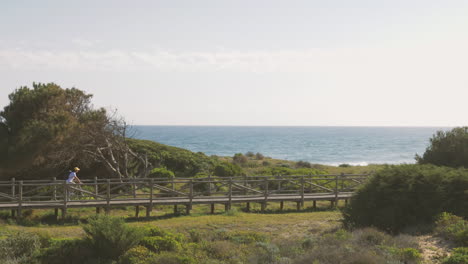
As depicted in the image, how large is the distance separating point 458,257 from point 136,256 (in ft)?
26.3

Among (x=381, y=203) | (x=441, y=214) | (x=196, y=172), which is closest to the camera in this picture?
(x=441, y=214)

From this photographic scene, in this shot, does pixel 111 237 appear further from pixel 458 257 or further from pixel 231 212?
pixel 458 257

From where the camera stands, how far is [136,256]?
12.4 metres

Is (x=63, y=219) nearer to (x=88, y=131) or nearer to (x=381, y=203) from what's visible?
(x=88, y=131)

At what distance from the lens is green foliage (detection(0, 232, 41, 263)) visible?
12422 millimetres

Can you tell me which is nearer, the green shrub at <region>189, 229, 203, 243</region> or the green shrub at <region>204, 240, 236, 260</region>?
the green shrub at <region>204, 240, 236, 260</region>

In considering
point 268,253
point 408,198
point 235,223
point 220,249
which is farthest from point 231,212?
point 268,253

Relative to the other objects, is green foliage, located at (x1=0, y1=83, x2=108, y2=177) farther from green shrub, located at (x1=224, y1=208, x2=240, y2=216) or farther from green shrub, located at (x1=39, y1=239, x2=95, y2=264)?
green shrub, located at (x1=39, y1=239, x2=95, y2=264)

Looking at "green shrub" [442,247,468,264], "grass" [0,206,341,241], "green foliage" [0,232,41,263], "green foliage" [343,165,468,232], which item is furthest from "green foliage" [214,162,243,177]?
"green shrub" [442,247,468,264]

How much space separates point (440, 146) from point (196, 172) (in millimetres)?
15882

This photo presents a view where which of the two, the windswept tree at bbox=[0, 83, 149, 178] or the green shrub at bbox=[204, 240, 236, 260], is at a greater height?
the windswept tree at bbox=[0, 83, 149, 178]

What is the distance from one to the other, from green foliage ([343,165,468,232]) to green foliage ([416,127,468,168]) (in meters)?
8.22

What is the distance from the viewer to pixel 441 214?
47.8 feet

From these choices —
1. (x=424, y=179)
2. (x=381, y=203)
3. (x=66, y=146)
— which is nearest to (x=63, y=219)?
(x=66, y=146)
